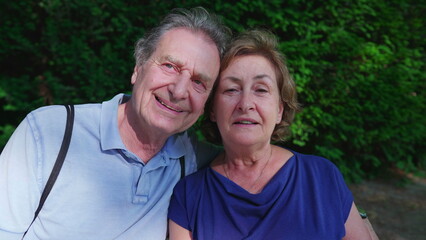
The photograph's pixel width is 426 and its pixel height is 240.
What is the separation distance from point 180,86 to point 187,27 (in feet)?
1.19

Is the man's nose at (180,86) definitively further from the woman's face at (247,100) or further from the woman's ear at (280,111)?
the woman's ear at (280,111)

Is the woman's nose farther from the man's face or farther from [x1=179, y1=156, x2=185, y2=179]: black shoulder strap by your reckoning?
[x1=179, y1=156, x2=185, y2=179]: black shoulder strap

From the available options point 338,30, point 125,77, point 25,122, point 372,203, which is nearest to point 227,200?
point 25,122

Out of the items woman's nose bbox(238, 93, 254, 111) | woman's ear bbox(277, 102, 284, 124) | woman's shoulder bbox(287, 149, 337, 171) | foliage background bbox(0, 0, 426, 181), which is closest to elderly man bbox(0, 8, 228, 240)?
woman's nose bbox(238, 93, 254, 111)

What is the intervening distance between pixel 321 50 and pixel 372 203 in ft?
6.89

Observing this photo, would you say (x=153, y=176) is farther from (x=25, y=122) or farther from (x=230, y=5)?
(x=230, y=5)

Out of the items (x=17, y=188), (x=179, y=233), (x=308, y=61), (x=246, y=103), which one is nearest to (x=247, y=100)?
(x=246, y=103)

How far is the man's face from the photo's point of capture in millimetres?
1877

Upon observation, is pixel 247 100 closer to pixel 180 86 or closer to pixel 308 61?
pixel 180 86

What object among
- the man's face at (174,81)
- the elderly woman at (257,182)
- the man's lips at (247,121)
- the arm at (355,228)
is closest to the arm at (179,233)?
the elderly woman at (257,182)

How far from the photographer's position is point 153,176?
1.97 meters

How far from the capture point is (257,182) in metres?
2.03

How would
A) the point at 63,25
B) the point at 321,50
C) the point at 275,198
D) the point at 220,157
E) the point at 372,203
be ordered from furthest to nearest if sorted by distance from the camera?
the point at 372,203 → the point at 321,50 → the point at 63,25 → the point at 220,157 → the point at 275,198

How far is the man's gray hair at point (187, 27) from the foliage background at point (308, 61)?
4.15 ft
